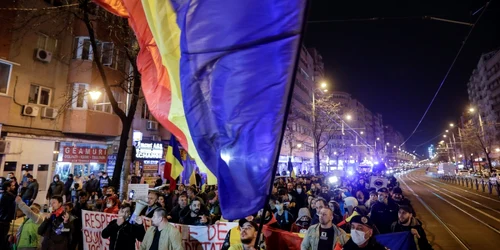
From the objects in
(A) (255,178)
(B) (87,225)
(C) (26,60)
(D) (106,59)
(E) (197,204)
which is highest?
(D) (106,59)

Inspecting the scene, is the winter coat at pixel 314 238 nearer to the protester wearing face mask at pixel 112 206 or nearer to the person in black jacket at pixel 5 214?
the protester wearing face mask at pixel 112 206

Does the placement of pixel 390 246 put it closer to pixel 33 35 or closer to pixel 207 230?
pixel 207 230

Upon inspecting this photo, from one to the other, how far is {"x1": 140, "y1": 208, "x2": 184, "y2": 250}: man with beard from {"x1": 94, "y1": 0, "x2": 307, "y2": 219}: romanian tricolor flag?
84.1 inches

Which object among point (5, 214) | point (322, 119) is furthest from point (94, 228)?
point (322, 119)

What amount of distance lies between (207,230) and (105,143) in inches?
701

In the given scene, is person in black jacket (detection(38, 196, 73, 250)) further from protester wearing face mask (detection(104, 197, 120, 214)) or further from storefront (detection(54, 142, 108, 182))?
storefront (detection(54, 142, 108, 182))

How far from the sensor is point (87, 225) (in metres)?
7.60

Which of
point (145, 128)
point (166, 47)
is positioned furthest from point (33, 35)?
point (166, 47)

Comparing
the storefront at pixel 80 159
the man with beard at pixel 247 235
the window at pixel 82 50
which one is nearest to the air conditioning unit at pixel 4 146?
the storefront at pixel 80 159

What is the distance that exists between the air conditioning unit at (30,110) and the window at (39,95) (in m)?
0.77

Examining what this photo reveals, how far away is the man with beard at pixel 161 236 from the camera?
4.80m

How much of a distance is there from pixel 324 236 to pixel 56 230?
520cm

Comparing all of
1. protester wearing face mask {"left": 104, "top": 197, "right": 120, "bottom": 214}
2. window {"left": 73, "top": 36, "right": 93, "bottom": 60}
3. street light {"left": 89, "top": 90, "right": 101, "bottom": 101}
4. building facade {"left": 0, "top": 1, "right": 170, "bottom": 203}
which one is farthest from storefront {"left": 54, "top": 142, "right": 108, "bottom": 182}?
protester wearing face mask {"left": 104, "top": 197, "right": 120, "bottom": 214}

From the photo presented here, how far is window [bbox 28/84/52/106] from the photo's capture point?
17.6 meters
